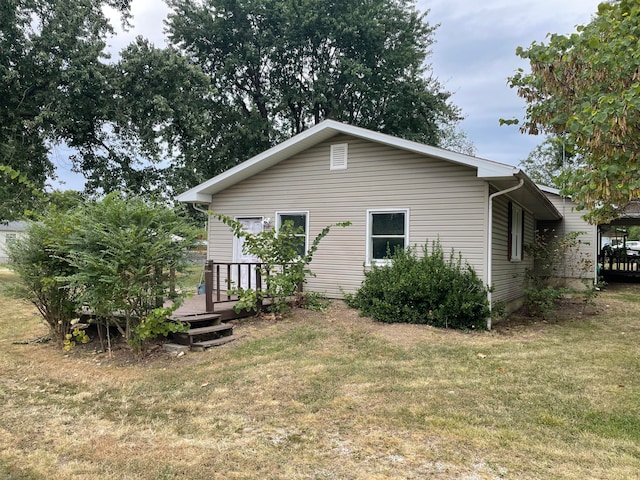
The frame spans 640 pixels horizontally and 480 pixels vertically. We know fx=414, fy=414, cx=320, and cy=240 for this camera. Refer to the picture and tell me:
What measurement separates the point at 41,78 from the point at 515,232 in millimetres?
15475

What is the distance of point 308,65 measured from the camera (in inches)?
820

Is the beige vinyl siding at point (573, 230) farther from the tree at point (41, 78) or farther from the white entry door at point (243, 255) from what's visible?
the tree at point (41, 78)

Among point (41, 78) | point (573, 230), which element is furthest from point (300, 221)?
point (41, 78)

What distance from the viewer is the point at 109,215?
518 centimetres

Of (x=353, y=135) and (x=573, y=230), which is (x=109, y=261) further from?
(x=573, y=230)

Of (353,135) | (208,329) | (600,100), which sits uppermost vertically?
(353,135)

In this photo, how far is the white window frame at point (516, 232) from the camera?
9.56 metres

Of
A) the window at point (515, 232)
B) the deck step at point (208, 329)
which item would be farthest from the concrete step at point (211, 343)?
the window at point (515, 232)

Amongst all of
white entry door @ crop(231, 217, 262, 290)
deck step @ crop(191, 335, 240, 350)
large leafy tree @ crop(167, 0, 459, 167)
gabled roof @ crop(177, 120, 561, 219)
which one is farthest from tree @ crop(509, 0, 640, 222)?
large leafy tree @ crop(167, 0, 459, 167)

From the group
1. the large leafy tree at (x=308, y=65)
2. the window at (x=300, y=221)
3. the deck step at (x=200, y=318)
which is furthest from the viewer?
the large leafy tree at (x=308, y=65)

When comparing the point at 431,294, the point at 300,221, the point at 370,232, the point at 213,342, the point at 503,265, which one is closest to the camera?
the point at 213,342

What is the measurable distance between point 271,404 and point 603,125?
4.34 metres

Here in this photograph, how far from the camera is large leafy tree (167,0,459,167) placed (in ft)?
61.4

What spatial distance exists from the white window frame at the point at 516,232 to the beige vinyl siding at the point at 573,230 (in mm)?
4224
